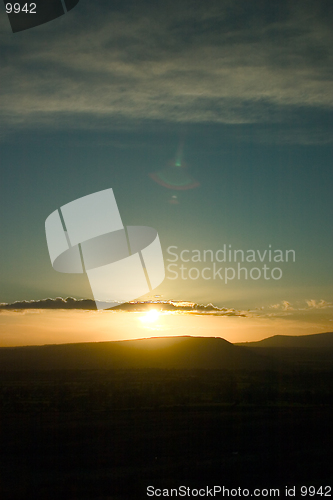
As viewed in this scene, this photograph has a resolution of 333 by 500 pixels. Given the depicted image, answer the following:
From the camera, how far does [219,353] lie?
362 feet

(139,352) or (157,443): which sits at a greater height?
(157,443)

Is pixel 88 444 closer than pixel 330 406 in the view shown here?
Yes

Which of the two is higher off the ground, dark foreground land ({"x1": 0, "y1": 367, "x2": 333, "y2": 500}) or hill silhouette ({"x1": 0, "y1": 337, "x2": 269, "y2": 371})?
dark foreground land ({"x1": 0, "y1": 367, "x2": 333, "y2": 500})

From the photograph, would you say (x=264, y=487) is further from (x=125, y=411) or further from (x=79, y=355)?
(x=79, y=355)

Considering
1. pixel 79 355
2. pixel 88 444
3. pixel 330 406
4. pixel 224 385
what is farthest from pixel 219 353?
pixel 88 444

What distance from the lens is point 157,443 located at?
47.6ft

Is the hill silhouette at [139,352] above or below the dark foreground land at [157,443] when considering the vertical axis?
below

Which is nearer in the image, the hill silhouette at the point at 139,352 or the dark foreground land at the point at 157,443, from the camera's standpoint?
the dark foreground land at the point at 157,443

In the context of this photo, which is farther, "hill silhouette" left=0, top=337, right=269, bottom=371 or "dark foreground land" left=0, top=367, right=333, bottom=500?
"hill silhouette" left=0, top=337, right=269, bottom=371

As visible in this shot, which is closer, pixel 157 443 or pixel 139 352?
pixel 157 443

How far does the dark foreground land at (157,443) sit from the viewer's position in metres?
10.6

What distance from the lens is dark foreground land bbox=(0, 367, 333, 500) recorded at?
419 inches

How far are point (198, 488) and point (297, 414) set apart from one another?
1130cm

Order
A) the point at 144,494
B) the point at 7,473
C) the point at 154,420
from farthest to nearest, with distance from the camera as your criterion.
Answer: the point at 154,420 < the point at 7,473 < the point at 144,494
